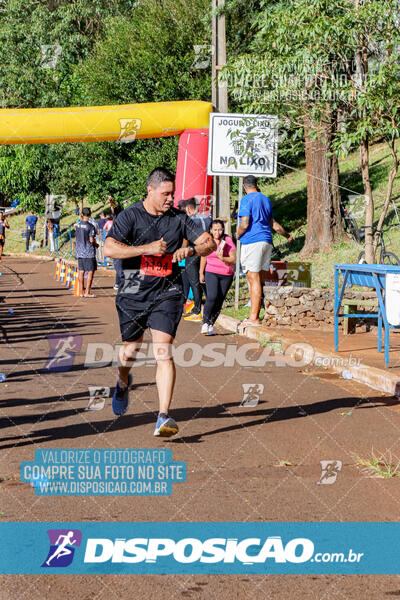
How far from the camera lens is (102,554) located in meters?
4.41

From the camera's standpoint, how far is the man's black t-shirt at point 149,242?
694cm

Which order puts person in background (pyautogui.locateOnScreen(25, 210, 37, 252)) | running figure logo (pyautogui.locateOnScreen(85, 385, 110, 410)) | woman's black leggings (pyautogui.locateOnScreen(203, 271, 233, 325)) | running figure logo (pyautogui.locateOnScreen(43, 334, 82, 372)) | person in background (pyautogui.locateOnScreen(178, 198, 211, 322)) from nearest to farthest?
running figure logo (pyautogui.locateOnScreen(85, 385, 110, 410)) → running figure logo (pyautogui.locateOnScreen(43, 334, 82, 372)) → woman's black leggings (pyautogui.locateOnScreen(203, 271, 233, 325)) → person in background (pyautogui.locateOnScreen(178, 198, 211, 322)) → person in background (pyautogui.locateOnScreen(25, 210, 37, 252))

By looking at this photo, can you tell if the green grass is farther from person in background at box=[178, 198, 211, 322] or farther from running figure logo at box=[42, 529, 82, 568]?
person in background at box=[178, 198, 211, 322]

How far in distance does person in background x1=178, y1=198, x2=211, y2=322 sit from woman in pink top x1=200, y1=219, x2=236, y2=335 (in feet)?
2.16

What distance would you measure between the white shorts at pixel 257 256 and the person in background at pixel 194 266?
1076 millimetres

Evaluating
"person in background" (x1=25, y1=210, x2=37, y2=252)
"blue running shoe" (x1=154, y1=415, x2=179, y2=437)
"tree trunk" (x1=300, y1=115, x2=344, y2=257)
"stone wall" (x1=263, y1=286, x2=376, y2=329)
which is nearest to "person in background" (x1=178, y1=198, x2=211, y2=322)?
"stone wall" (x1=263, y1=286, x2=376, y2=329)

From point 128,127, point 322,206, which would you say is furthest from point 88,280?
point 322,206

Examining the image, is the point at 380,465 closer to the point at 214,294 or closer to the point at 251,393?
the point at 251,393

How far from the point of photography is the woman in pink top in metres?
13.3

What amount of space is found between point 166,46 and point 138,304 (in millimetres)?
29371

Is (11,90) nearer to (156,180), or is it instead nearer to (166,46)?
(166,46)

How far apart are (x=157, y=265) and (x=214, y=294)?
6.51m

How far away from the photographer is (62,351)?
39.1 ft

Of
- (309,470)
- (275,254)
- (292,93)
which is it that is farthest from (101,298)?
(309,470)
